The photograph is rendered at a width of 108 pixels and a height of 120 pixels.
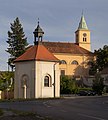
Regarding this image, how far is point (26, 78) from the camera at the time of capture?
60.7m

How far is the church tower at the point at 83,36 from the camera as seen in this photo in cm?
12825

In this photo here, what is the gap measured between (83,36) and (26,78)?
71065mm

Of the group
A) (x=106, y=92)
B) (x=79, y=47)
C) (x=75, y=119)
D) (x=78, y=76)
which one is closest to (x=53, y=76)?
(x=106, y=92)

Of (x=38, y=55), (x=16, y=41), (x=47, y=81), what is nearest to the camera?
Result: (x=47, y=81)

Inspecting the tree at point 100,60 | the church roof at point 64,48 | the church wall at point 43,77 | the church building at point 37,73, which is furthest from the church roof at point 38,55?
the tree at point 100,60

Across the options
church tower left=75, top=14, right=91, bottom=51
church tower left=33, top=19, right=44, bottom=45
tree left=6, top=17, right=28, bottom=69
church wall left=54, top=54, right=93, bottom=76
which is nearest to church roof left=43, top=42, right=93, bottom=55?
church wall left=54, top=54, right=93, bottom=76

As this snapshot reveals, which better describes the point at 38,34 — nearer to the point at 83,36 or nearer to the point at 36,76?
the point at 36,76

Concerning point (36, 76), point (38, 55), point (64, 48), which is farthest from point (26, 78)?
point (64, 48)

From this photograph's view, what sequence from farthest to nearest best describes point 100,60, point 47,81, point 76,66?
point 76,66, point 100,60, point 47,81

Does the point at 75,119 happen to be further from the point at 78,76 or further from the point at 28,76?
the point at 78,76

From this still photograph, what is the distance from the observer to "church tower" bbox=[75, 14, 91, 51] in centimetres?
12825

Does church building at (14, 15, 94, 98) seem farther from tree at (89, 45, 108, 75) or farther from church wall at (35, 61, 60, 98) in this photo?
tree at (89, 45, 108, 75)

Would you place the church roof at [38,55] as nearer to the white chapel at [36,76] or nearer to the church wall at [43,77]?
A: the white chapel at [36,76]

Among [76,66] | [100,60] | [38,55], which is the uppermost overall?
[100,60]
